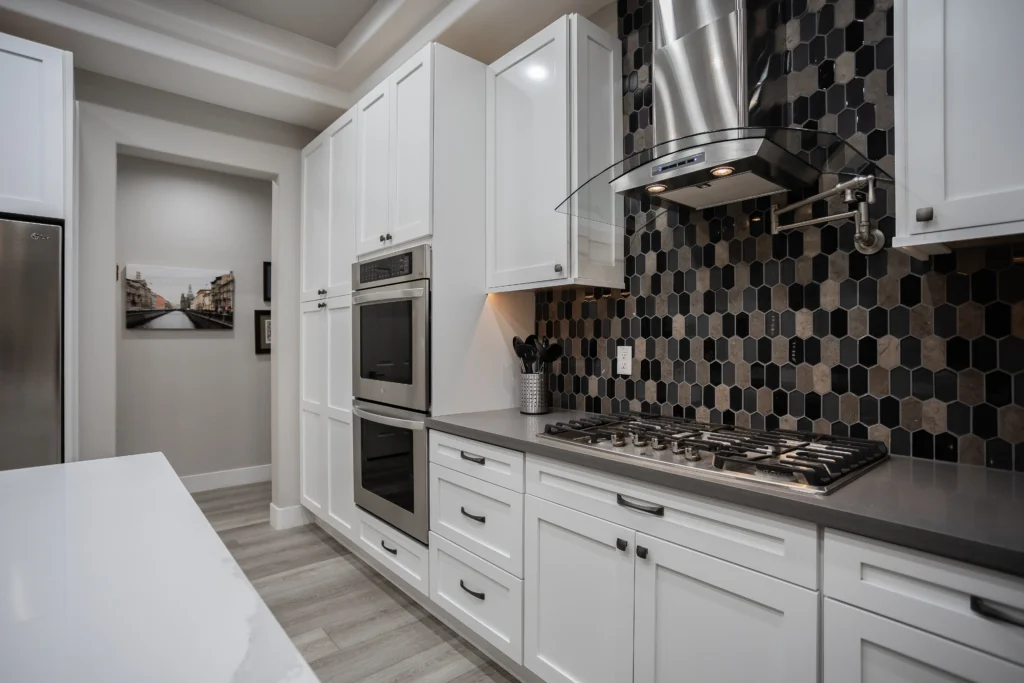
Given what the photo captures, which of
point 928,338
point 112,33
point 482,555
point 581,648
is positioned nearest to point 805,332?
point 928,338

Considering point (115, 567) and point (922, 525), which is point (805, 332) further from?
point (115, 567)

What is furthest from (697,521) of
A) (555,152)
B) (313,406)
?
(313,406)

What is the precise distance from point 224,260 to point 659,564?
174 inches

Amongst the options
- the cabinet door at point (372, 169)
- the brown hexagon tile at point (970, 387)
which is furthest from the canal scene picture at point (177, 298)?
the brown hexagon tile at point (970, 387)

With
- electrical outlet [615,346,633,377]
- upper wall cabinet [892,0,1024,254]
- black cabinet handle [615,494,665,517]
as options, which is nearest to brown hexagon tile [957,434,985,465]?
upper wall cabinet [892,0,1024,254]

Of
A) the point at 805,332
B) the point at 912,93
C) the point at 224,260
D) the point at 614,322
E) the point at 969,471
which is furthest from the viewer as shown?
the point at 224,260

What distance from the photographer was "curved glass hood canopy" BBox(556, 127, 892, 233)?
56.7 inches

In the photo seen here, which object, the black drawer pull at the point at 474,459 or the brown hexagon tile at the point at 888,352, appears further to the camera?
the black drawer pull at the point at 474,459

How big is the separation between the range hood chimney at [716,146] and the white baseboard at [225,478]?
4.04m

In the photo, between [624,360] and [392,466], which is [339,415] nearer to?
[392,466]

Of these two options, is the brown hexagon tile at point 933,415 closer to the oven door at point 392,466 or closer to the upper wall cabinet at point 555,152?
the upper wall cabinet at point 555,152

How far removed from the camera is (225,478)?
15.0ft

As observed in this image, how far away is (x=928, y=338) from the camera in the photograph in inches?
58.7

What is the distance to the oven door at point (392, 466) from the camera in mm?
2328
